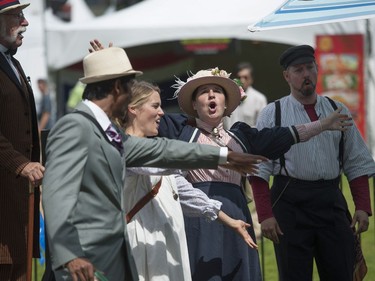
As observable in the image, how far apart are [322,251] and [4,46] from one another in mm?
2268

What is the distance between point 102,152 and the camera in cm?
461

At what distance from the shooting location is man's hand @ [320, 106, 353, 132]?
6.01 meters

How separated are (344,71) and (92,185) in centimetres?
1364

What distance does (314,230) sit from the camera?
6.35 meters

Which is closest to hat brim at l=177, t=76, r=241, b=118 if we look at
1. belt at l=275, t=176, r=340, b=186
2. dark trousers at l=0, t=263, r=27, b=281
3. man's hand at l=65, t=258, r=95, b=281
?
belt at l=275, t=176, r=340, b=186

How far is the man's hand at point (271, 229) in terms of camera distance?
6.21 meters

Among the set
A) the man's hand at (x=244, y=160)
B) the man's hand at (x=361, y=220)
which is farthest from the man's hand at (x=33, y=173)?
the man's hand at (x=361, y=220)

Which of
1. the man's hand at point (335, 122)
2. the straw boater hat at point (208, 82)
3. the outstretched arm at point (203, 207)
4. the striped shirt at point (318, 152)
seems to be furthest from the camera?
the striped shirt at point (318, 152)

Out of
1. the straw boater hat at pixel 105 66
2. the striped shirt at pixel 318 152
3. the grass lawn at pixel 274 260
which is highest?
the straw boater hat at pixel 105 66

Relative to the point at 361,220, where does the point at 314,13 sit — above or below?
above

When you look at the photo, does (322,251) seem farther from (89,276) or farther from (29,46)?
(29,46)

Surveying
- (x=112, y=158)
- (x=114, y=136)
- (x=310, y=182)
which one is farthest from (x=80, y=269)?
(x=310, y=182)

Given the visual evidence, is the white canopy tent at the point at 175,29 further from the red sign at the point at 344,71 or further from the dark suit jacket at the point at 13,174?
the dark suit jacket at the point at 13,174

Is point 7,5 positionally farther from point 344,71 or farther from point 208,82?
point 344,71
